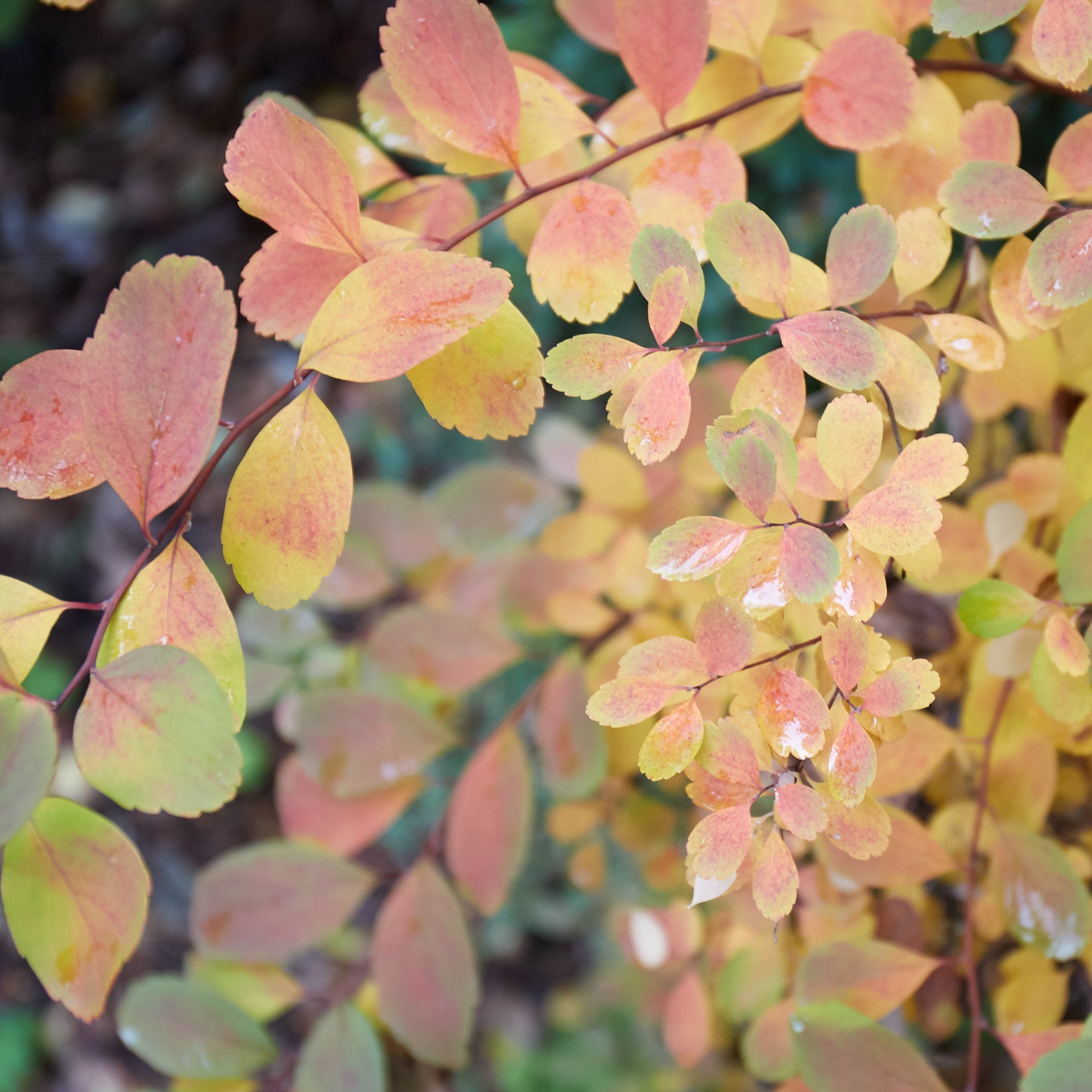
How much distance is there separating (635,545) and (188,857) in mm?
1262

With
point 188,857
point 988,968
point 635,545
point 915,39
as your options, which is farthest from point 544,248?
point 188,857

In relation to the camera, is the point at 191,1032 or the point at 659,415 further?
the point at 191,1032

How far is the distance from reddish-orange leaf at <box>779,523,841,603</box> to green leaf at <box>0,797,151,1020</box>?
0.27 m

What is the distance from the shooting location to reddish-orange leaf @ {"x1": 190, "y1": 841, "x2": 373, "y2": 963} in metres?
0.62

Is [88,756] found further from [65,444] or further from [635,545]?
[635,545]

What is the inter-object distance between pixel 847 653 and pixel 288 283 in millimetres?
281

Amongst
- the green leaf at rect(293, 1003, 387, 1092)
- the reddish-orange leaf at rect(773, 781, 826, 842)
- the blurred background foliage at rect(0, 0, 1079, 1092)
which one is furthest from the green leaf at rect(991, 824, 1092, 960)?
the blurred background foliage at rect(0, 0, 1079, 1092)

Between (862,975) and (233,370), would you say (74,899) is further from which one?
(233,370)

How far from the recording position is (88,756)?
0.30m

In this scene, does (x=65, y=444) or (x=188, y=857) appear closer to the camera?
(x=65, y=444)

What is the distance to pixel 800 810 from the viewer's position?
0.28m

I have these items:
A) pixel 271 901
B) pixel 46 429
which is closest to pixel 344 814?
pixel 271 901

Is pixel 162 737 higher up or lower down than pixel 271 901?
higher up

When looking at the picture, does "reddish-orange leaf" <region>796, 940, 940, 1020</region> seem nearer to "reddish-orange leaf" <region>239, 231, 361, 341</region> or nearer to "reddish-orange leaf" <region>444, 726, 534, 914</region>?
"reddish-orange leaf" <region>444, 726, 534, 914</region>
